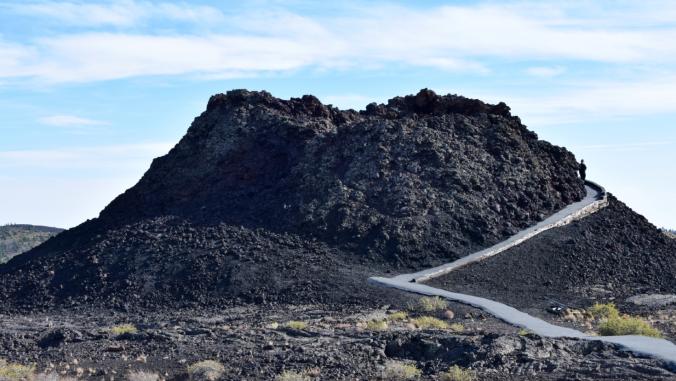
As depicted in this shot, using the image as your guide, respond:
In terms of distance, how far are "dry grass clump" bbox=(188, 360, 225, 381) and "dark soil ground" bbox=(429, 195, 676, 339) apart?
14.9 meters

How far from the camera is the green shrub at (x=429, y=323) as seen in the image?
2868 cm

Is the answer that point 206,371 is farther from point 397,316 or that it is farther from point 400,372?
point 397,316

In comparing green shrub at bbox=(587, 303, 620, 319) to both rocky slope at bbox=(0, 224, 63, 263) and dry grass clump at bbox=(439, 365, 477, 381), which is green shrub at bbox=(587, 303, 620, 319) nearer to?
dry grass clump at bbox=(439, 365, 477, 381)

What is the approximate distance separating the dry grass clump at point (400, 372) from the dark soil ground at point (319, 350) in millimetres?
203

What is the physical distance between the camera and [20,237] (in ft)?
344

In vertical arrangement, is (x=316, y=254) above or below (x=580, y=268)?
above

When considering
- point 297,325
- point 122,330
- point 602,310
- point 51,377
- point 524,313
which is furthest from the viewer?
point 602,310

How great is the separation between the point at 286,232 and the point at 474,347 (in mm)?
23248

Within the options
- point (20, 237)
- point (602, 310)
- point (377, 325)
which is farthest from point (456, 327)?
point (20, 237)

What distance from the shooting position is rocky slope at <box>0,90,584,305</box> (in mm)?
40406

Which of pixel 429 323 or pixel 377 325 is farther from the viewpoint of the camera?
pixel 429 323

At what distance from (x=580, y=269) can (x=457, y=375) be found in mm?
24762

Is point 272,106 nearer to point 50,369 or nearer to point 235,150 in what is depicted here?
point 235,150

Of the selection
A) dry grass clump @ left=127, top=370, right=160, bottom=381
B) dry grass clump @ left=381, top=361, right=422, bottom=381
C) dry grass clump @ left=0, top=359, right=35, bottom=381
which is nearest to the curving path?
dry grass clump @ left=381, top=361, right=422, bottom=381
